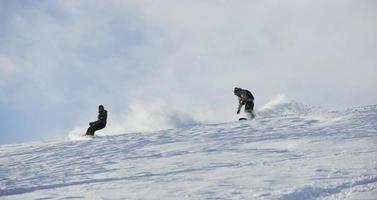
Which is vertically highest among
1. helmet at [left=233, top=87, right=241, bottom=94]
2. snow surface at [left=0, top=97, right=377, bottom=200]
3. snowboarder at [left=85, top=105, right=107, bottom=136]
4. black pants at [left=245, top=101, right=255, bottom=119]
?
helmet at [left=233, top=87, right=241, bottom=94]

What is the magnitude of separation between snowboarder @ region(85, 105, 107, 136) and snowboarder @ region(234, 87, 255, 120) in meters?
6.23

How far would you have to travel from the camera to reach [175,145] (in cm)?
1862

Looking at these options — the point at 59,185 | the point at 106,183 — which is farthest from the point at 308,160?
the point at 59,185

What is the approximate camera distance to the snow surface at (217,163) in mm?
10758

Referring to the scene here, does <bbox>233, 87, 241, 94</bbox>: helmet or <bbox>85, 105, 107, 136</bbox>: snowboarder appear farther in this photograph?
<bbox>233, 87, 241, 94</bbox>: helmet

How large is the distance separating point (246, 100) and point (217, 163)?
37.8 feet

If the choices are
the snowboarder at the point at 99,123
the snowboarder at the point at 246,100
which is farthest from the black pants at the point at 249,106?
the snowboarder at the point at 99,123

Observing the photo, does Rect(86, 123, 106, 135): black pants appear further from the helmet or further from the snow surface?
the helmet

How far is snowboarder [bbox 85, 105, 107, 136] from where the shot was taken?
24.9 metres

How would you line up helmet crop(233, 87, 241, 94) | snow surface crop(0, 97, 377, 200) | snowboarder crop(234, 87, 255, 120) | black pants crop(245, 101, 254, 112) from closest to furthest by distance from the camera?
1. snow surface crop(0, 97, 377, 200)
2. snowboarder crop(234, 87, 255, 120)
3. black pants crop(245, 101, 254, 112)
4. helmet crop(233, 87, 241, 94)

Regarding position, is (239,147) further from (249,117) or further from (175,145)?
(249,117)

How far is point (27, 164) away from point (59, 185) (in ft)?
16.9

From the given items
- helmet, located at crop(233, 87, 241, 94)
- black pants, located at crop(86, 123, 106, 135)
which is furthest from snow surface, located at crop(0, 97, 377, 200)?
helmet, located at crop(233, 87, 241, 94)

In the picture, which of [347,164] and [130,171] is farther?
[130,171]
